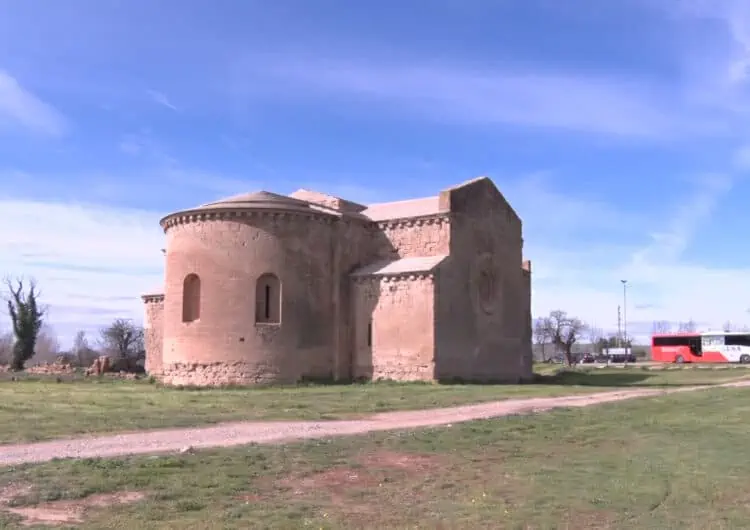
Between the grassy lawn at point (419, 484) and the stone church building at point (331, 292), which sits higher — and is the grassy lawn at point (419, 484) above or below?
below

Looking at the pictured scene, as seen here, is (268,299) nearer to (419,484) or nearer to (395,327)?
(395,327)

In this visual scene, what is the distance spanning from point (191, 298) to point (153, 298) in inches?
344

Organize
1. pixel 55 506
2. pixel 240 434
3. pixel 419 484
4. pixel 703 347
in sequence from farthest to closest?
pixel 703 347 < pixel 240 434 < pixel 419 484 < pixel 55 506

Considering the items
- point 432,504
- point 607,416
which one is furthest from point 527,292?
point 432,504

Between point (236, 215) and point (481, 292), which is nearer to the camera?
point (236, 215)

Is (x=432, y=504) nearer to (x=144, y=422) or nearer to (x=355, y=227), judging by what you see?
(x=144, y=422)

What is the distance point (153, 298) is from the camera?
130 ft

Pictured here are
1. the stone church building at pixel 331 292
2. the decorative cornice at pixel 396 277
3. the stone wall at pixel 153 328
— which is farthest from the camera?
the stone wall at pixel 153 328

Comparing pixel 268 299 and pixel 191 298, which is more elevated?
pixel 191 298

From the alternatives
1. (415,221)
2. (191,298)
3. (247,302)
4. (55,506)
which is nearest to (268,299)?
(247,302)

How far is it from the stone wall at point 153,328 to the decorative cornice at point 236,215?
897cm

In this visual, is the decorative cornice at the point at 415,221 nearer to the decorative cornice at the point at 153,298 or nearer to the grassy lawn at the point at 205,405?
the grassy lawn at the point at 205,405

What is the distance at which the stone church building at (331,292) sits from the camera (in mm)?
30250

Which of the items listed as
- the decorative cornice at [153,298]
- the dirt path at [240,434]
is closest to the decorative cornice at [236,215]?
the decorative cornice at [153,298]
